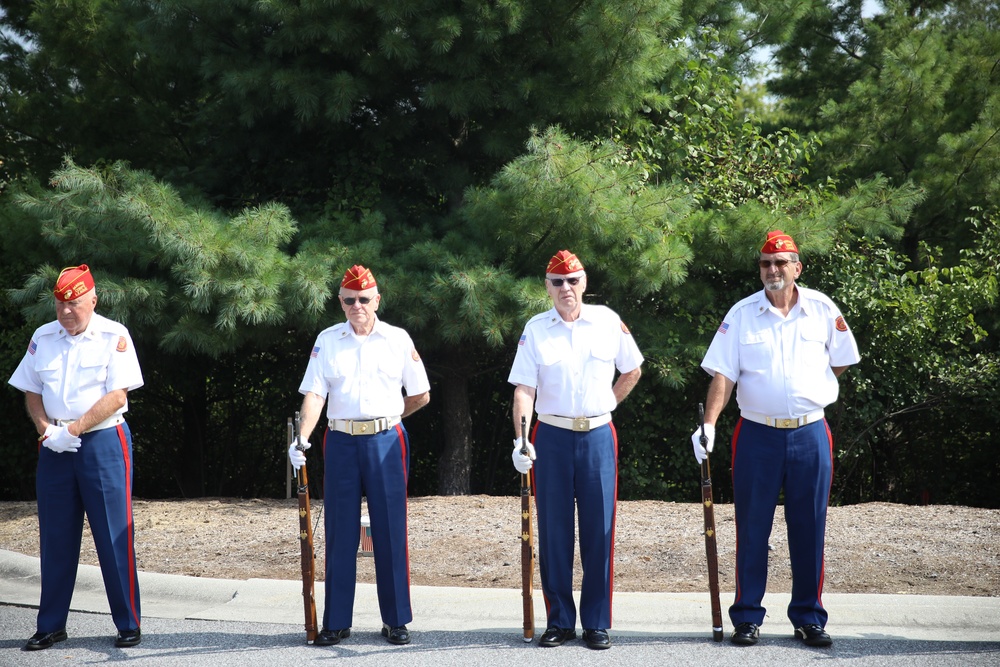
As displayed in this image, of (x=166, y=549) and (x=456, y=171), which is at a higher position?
(x=456, y=171)

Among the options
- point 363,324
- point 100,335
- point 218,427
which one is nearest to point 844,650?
point 363,324

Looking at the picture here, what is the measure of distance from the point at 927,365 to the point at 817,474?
19.6 feet

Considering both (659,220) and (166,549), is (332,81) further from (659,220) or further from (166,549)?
(166,549)

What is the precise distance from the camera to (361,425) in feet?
17.5

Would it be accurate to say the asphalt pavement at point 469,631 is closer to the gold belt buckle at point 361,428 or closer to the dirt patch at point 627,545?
the dirt patch at point 627,545

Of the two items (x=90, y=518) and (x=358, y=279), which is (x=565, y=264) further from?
(x=90, y=518)

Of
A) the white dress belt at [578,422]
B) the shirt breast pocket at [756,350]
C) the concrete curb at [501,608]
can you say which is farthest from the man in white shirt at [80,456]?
the shirt breast pocket at [756,350]

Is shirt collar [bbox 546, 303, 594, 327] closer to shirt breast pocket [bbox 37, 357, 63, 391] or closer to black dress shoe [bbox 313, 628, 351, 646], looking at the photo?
black dress shoe [bbox 313, 628, 351, 646]

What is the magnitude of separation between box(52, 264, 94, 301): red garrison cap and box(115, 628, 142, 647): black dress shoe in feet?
5.39

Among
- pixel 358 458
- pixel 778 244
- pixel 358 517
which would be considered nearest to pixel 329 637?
pixel 358 517

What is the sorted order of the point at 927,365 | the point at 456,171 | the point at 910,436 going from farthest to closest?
the point at 910,436, the point at 927,365, the point at 456,171

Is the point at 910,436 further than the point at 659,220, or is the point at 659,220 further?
the point at 910,436

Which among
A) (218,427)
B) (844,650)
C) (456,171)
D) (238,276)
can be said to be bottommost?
(844,650)

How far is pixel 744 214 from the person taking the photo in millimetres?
9031
